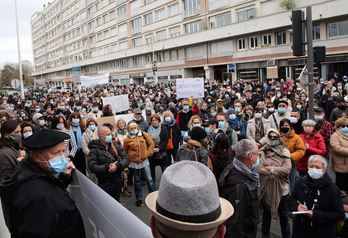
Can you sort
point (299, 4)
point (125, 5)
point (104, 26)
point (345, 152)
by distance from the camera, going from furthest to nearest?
point (104, 26) → point (125, 5) → point (299, 4) → point (345, 152)

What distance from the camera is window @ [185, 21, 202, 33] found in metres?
36.5

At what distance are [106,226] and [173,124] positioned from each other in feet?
18.0

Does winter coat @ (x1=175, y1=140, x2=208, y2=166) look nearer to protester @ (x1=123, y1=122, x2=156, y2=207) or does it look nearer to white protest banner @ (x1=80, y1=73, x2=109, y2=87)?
protester @ (x1=123, y1=122, x2=156, y2=207)

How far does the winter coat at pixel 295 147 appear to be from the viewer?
5.21 meters

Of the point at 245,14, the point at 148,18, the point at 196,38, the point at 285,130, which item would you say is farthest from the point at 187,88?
the point at 148,18

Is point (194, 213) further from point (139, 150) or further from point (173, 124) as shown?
point (173, 124)

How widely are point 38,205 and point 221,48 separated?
33.8 meters

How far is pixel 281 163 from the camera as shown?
4516mm

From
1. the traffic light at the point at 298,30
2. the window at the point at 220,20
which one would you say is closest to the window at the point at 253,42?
the window at the point at 220,20

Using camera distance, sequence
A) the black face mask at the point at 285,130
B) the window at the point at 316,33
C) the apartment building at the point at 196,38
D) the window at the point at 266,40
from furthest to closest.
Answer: the window at the point at 266,40, the window at the point at 316,33, the apartment building at the point at 196,38, the black face mask at the point at 285,130

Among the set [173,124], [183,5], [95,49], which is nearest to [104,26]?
[95,49]

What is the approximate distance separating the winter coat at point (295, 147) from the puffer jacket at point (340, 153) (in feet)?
2.13

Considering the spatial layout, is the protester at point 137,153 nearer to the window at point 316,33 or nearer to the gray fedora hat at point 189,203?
the gray fedora hat at point 189,203

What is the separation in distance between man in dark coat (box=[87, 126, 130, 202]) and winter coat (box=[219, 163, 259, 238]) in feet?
7.94
